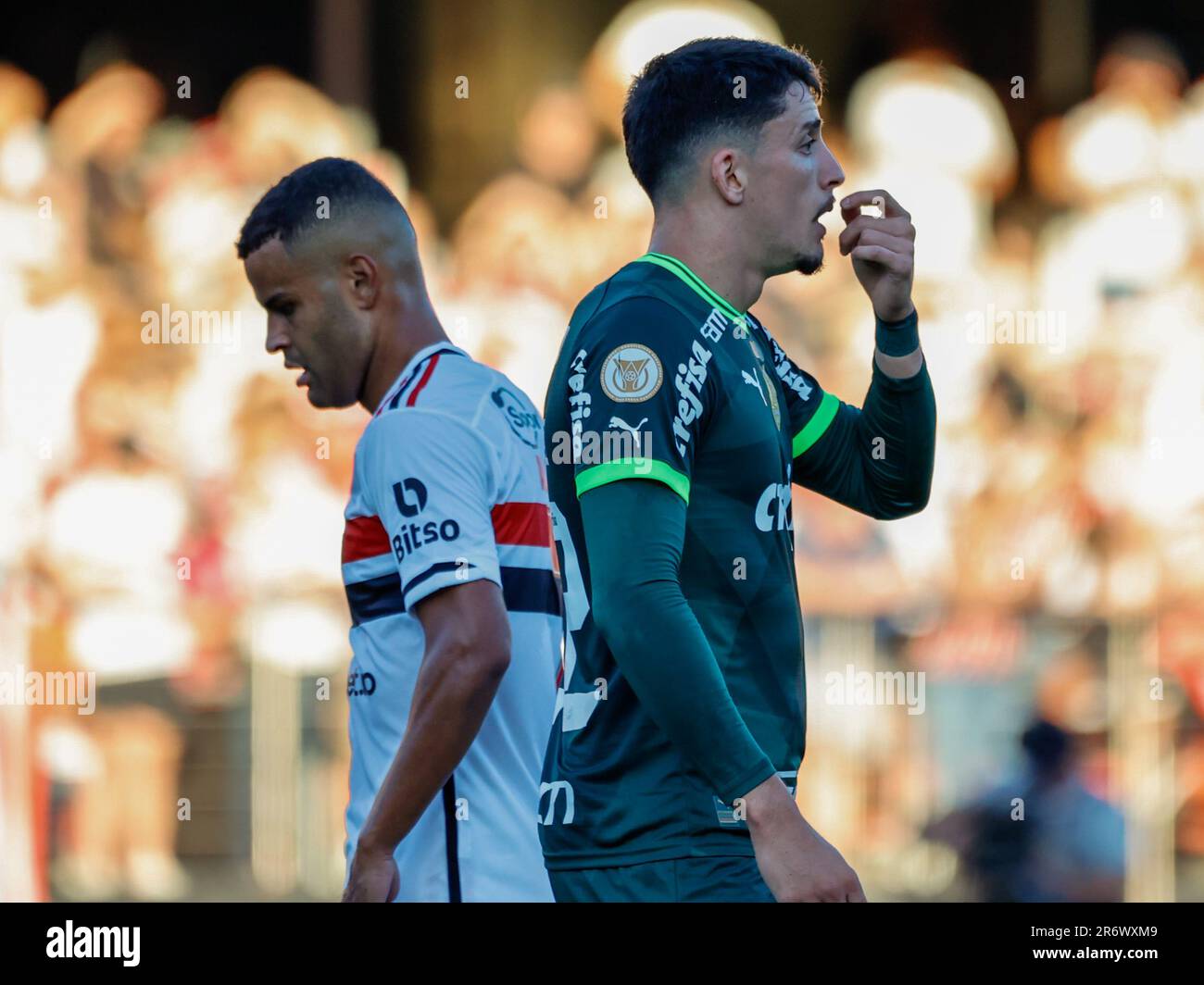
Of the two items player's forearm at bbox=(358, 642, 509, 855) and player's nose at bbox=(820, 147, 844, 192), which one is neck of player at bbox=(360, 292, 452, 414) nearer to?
player's forearm at bbox=(358, 642, 509, 855)

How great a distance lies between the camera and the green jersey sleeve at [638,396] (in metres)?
2.66

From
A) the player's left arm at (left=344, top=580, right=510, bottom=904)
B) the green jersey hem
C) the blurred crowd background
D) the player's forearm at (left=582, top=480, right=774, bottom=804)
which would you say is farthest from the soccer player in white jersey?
the blurred crowd background

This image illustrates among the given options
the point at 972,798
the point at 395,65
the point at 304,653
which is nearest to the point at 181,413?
the point at 304,653

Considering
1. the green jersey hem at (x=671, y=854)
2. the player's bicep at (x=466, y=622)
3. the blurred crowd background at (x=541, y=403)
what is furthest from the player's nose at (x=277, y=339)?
the blurred crowd background at (x=541, y=403)

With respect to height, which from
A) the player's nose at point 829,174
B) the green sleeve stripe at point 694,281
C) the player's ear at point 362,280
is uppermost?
the player's nose at point 829,174

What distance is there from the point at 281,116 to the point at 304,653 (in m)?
2.84

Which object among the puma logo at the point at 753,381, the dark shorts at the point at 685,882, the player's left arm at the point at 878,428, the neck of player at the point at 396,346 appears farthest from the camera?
the neck of player at the point at 396,346

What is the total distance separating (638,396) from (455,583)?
505 millimetres

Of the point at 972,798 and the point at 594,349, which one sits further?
the point at 972,798

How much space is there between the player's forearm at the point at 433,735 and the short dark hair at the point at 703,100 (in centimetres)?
82

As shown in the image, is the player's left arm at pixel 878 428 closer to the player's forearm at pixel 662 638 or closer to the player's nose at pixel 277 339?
the player's forearm at pixel 662 638

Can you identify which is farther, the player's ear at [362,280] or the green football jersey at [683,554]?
the player's ear at [362,280]
